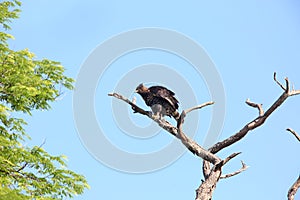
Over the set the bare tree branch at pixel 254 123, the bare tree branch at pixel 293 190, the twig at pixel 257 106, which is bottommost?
the bare tree branch at pixel 293 190

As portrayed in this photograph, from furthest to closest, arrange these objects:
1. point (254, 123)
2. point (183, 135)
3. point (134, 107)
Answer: point (134, 107)
point (254, 123)
point (183, 135)

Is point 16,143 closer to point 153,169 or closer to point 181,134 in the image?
point 153,169

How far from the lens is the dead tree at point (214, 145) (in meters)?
6.43

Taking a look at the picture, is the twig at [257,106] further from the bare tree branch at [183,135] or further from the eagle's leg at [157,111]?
the eagle's leg at [157,111]

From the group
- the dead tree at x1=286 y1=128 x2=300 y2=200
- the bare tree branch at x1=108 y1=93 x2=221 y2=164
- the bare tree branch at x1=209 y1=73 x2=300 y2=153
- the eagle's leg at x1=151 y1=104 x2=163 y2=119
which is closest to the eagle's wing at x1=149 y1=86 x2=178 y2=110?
the eagle's leg at x1=151 y1=104 x2=163 y2=119

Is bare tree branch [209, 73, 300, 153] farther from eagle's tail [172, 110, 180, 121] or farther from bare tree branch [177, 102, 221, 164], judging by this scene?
eagle's tail [172, 110, 180, 121]

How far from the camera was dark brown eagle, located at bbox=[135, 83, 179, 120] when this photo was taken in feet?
22.0

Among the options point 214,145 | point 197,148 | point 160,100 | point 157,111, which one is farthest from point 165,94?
point 214,145

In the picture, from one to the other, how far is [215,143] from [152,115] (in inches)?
43.3

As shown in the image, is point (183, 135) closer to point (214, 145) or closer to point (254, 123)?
point (214, 145)

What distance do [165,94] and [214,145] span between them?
1.13m

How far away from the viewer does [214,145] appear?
6.97 metres

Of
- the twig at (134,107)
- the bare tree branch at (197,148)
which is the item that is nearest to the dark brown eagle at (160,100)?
the twig at (134,107)

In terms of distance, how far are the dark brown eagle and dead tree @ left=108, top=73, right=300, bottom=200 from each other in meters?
0.13
